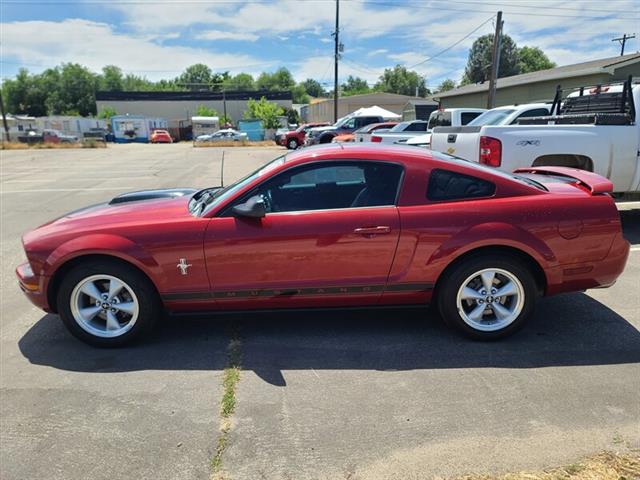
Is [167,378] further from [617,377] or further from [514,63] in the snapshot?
[514,63]

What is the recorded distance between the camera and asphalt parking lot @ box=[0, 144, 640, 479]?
2447 millimetres

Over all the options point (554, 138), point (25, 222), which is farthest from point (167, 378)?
point (25, 222)

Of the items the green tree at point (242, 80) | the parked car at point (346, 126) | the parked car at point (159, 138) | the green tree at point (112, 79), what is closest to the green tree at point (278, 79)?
the green tree at point (242, 80)

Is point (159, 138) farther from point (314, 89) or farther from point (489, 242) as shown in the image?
point (314, 89)

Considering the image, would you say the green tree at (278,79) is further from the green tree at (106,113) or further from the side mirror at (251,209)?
the side mirror at (251,209)

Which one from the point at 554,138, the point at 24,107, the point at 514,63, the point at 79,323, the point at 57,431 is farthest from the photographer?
the point at 24,107

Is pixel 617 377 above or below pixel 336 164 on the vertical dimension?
below

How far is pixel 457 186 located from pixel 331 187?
97 cm

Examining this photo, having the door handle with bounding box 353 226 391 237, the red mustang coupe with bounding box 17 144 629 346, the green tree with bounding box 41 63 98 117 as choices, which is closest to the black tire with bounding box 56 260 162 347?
the red mustang coupe with bounding box 17 144 629 346

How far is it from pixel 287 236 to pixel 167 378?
1.30 m

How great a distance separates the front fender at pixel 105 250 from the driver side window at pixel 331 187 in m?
0.94

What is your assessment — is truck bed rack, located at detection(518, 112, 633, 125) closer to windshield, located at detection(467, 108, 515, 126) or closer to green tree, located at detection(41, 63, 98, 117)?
windshield, located at detection(467, 108, 515, 126)

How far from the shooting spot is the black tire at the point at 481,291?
3479mm

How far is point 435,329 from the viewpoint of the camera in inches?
152
